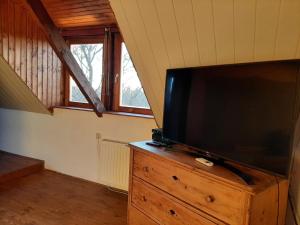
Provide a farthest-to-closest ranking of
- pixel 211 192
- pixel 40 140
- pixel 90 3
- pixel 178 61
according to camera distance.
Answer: pixel 40 140 → pixel 90 3 → pixel 178 61 → pixel 211 192

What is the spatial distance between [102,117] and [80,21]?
45.2 inches

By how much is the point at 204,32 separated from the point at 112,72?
A: 5.49ft

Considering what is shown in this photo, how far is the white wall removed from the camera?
3.04 m

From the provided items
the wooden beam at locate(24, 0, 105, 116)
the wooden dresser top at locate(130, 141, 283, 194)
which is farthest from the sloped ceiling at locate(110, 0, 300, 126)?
the wooden beam at locate(24, 0, 105, 116)

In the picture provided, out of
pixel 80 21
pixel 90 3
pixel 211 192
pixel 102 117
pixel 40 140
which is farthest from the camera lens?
pixel 40 140

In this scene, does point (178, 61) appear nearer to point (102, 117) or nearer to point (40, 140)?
point (102, 117)

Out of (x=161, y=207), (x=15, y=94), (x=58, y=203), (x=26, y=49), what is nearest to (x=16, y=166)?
(x=15, y=94)

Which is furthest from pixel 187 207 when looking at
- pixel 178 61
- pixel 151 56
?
pixel 151 56

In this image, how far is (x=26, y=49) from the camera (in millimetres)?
3080

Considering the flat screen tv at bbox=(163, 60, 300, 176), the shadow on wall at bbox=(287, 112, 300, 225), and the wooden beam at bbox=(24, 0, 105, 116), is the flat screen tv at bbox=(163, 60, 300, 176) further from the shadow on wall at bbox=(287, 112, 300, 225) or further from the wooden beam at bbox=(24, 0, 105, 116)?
the wooden beam at bbox=(24, 0, 105, 116)

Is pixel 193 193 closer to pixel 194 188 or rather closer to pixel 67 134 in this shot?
pixel 194 188

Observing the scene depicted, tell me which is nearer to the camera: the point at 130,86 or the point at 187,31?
the point at 187,31

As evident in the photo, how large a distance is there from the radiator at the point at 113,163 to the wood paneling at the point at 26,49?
1083 mm

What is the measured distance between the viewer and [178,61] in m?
2.01
